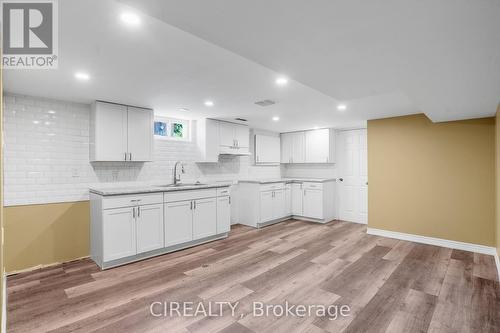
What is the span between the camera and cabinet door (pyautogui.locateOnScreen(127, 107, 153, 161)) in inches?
151

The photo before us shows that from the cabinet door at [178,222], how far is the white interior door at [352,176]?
154 inches

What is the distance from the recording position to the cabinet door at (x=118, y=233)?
321 centimetres

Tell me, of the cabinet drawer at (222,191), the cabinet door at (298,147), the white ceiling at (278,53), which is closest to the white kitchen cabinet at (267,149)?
the cabinet door at (298,147)

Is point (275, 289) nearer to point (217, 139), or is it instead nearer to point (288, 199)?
point (217, 139)

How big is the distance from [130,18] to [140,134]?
2.58 metres

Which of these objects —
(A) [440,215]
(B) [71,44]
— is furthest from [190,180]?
(A) [440,215]

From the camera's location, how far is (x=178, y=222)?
393cm

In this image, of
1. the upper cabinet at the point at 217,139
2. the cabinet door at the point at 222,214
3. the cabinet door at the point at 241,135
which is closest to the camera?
the cabinet door at the point at 222,214

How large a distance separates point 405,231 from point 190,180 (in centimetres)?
417

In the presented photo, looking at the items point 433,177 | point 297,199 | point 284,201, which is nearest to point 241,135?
point 284,201

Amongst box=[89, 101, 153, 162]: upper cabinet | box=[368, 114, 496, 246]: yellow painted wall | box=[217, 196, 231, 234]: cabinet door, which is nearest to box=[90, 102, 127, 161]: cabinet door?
box=[89, 101, 153, 162]: upper cabinet

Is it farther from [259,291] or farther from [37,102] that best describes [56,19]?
[259,291]

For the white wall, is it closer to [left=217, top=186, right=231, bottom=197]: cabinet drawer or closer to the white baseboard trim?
[left=217, top=186, right=231, bottom=197]: cabinet drawer

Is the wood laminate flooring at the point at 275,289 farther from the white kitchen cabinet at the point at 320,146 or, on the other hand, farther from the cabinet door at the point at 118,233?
the white kitchen cabinet at the point at 320,146
